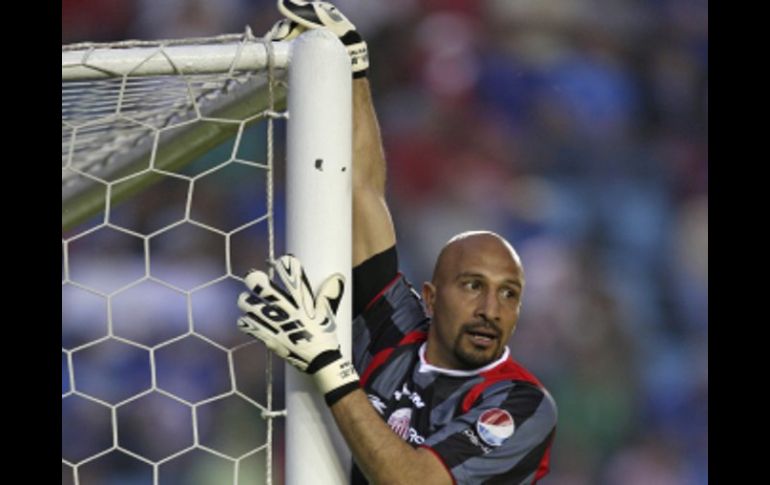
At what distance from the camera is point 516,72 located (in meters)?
4.43

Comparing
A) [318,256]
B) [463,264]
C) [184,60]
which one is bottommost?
[463,264]

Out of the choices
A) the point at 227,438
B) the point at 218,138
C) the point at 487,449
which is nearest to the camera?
the point at 487,449

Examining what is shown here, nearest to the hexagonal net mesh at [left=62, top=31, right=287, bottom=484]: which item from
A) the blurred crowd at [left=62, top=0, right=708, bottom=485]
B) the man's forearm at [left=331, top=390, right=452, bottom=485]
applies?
the blurred crowd at [left=62, top=0, right=708, bottom=485]

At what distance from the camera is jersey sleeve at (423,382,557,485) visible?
1.63 m

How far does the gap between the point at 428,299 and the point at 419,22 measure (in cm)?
270

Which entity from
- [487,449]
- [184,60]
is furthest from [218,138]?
[487,449]

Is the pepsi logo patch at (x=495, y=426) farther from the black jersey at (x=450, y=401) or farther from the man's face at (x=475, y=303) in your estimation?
the man's face at (x=475, y=303)

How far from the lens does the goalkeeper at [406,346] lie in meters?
1.48

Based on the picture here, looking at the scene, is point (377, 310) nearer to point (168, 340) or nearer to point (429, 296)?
point (429, 296)

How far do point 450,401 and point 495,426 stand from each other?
124mm

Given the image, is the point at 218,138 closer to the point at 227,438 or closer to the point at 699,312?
the point at 227,438

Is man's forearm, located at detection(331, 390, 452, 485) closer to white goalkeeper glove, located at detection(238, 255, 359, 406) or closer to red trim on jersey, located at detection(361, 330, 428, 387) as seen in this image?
white goalkeeper glove, located at detection(238, 255, 359, 406)

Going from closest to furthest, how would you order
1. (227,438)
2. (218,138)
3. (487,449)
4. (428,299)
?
(487,449), (218,138), (428,299), (227,438)
